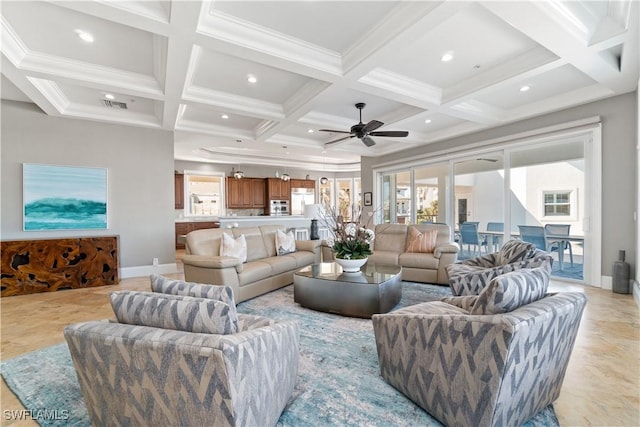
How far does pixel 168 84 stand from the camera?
358 centimetres

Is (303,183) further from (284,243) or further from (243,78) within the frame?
(243,78)

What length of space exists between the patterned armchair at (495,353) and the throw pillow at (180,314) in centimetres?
103

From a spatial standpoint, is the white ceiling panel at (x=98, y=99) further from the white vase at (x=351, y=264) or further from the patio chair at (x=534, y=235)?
the patio chair at (x=534, y=235)

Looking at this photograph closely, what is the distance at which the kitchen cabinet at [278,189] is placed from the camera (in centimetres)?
999

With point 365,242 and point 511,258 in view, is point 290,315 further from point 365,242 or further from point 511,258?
point 511,258

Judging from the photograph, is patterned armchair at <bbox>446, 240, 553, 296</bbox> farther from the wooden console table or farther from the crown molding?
the crown molding

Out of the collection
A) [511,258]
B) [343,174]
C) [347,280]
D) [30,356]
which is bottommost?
[30,356]

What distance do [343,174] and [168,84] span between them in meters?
8.27

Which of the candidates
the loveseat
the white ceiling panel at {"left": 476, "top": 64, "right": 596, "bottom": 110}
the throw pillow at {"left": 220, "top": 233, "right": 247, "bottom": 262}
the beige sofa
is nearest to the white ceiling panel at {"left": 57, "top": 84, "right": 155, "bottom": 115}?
the beige sofa

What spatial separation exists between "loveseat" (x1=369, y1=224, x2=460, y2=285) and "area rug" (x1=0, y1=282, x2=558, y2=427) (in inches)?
75.6

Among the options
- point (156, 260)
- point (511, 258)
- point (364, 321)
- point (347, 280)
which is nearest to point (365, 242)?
point (347, 280)

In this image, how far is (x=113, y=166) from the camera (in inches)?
204

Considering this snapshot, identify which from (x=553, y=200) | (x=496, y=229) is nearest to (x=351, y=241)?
(x=496, y=229)

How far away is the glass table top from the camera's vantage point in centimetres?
321
